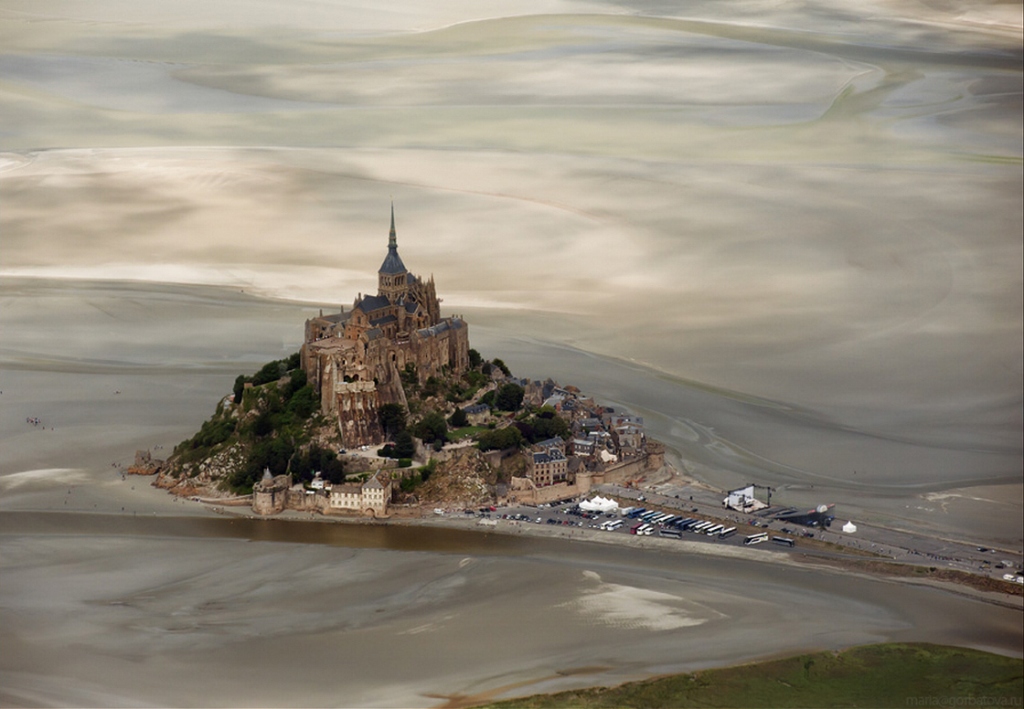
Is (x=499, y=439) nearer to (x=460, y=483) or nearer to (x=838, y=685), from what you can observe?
(x=460, y=483)

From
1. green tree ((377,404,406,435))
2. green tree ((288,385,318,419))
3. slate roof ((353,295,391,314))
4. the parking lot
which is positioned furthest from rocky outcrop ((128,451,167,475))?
the parking lot

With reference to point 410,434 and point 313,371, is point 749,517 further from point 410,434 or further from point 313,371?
point 313,371

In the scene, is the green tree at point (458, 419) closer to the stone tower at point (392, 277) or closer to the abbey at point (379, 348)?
the abbey at point (379, 348)

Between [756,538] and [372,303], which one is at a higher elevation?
[372,303]

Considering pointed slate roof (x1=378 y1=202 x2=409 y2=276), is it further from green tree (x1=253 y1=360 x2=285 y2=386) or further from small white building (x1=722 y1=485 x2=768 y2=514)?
small white building (x1=722 y1=485 x2=768 y2=514)

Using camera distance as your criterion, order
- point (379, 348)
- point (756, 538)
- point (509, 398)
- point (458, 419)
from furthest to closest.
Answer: point (509, 398), point (458, 419), point (379, 348), point (756, 538)

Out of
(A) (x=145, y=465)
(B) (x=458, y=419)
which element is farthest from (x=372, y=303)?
(A) (x=145, y=465)

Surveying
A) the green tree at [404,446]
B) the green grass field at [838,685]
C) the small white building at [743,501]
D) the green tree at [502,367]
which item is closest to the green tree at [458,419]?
the green tree at [404,446]
